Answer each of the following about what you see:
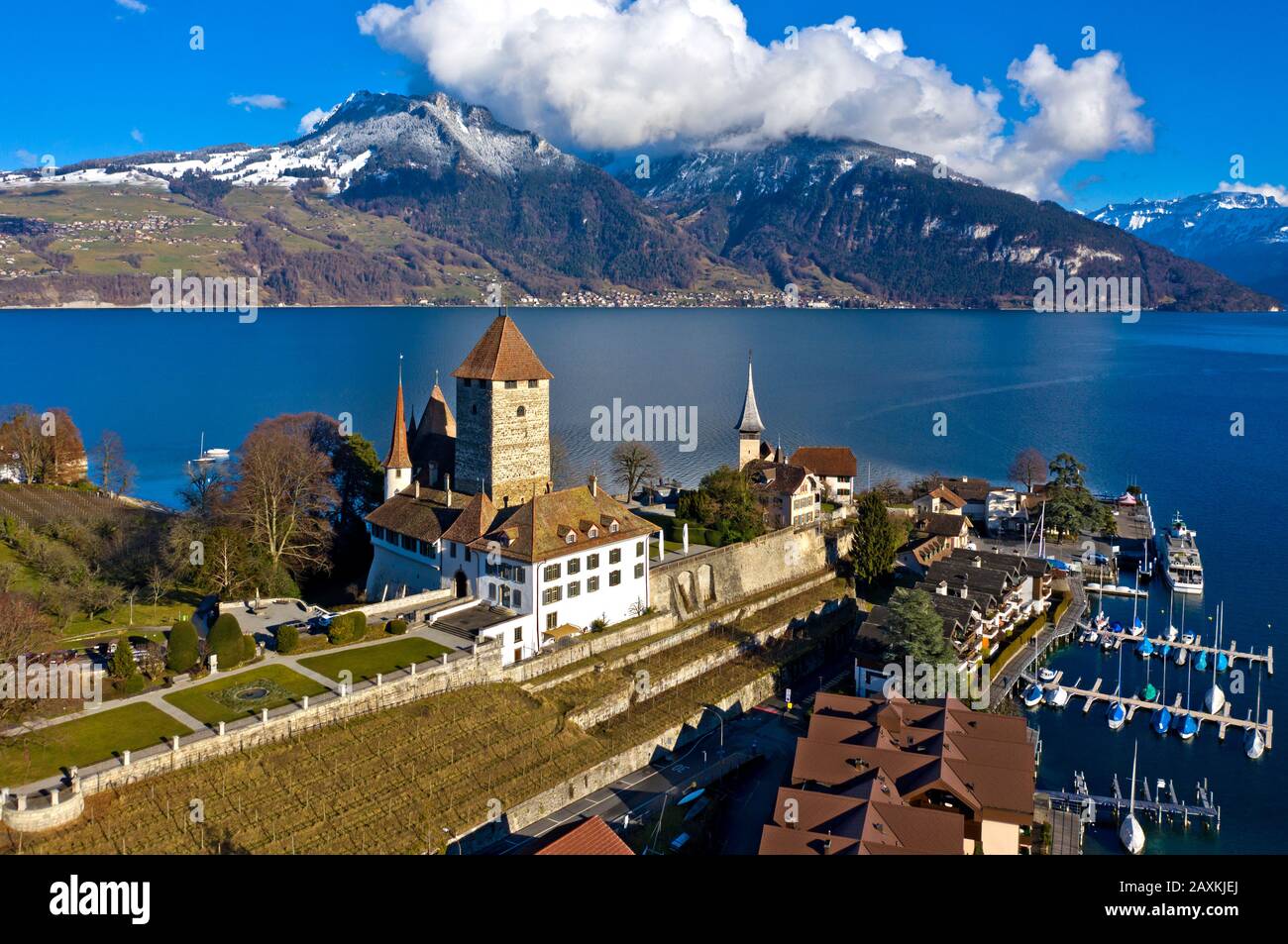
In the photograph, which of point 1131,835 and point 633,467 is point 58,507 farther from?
point 1131,835

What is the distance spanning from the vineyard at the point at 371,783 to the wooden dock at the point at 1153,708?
71.3 ft

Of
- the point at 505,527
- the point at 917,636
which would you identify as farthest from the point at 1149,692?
the point at 505,527

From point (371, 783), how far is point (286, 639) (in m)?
8.85

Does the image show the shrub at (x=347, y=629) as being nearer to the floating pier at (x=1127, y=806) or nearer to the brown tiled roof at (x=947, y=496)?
the floating pier at (x=1127, y=806)

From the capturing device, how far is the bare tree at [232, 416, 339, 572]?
163ft

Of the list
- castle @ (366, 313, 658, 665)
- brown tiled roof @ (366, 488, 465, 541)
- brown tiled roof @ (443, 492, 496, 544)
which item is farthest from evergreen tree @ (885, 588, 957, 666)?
brown tiled roof @ (366, 488, 465, 541)

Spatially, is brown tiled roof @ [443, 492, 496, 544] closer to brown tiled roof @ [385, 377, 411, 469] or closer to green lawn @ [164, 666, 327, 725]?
brown tiled roof @ [385, 377, 411, 469]

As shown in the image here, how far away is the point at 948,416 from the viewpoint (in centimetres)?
12625

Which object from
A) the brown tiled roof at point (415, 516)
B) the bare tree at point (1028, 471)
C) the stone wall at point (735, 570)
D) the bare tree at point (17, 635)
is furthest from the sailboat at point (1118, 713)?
the bare tree at point (17, 635)

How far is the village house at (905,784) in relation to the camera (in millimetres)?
27562

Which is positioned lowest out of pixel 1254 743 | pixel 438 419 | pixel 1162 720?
pixel 1254 743

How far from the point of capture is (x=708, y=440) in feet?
340

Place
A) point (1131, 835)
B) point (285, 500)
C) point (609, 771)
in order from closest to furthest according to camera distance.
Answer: point (1131, 835), point (609, 771), point (285, 500)
